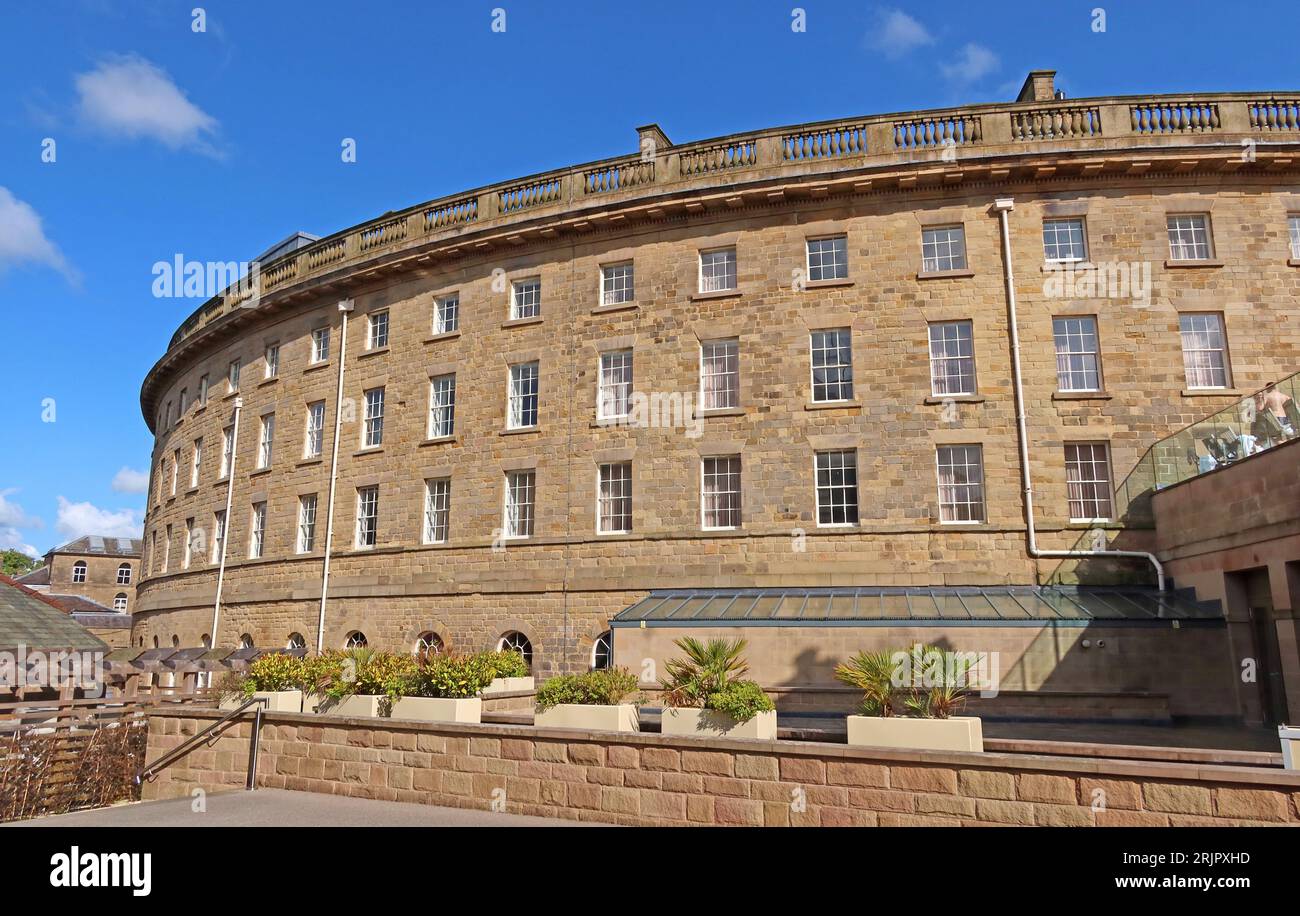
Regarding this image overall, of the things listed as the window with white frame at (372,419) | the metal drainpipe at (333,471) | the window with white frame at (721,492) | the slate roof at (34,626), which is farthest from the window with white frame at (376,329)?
the window with white frame at (721,492)

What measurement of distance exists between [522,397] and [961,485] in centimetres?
1231

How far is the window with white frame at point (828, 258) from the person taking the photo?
22062 millimetres

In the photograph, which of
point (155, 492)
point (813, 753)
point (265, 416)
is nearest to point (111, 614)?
point (155, 492)

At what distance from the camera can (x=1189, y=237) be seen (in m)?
20.5

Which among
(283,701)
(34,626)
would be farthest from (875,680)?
(34,626)

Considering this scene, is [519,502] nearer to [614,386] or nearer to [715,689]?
[614,386]

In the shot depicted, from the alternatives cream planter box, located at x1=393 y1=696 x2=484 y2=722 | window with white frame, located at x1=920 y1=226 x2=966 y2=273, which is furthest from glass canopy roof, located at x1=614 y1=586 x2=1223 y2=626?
window with white frame, located at x1=920 y1=226 x2=966 y2=273

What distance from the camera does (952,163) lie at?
2086cm

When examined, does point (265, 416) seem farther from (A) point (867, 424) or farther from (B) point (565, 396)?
(A) point (867, 424)

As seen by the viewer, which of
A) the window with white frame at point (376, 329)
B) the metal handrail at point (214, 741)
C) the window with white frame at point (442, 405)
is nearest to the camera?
the metal handrail at point (214, 741)

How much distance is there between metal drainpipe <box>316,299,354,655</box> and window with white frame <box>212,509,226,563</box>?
22.0 feet

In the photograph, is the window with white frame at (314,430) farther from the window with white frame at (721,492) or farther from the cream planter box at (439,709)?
the cream planter box at (439,709)

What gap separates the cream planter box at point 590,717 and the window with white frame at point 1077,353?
45.1ft

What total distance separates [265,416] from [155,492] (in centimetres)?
1347
